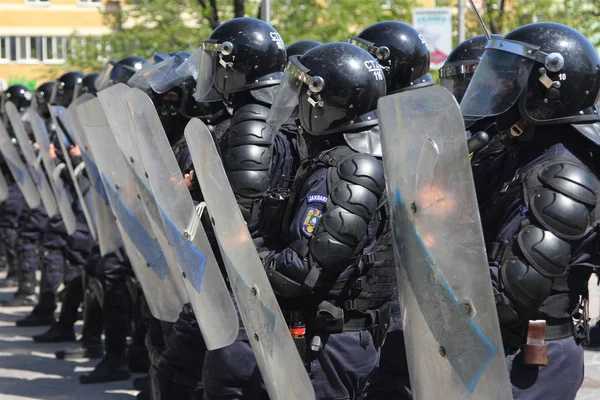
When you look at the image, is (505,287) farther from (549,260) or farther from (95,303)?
(95,303)

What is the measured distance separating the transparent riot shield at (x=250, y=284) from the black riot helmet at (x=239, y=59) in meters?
1.57

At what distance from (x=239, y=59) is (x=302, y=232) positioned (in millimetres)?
1818

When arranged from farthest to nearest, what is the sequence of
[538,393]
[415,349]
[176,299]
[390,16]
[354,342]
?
[390,16], [176,299], [354,342], [538,393], [415,349]

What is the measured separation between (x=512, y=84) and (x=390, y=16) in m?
16.8

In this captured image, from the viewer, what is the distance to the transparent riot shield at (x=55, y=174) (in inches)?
273

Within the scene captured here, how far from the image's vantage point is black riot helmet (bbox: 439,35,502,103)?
5095mm

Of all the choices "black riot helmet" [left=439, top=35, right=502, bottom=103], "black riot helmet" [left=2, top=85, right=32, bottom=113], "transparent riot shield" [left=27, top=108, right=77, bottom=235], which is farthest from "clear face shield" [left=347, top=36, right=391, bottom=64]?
"black riot helmet" [left=2, top=85, right=32, bottom=113]

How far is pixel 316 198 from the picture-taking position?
3.59 m

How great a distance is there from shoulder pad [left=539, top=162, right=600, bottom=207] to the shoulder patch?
0.78 meters

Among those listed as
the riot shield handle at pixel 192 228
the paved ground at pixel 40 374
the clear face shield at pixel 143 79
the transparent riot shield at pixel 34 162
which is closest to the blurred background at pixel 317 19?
the transparent riot shield at pixel 34 162

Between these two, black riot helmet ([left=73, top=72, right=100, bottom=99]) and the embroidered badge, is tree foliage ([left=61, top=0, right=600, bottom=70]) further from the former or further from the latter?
the embroidered badge

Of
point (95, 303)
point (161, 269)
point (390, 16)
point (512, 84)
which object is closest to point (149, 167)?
point (161, 269)

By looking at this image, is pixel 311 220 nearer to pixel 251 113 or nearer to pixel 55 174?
pixel 251 113

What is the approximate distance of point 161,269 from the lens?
4.68 metres
